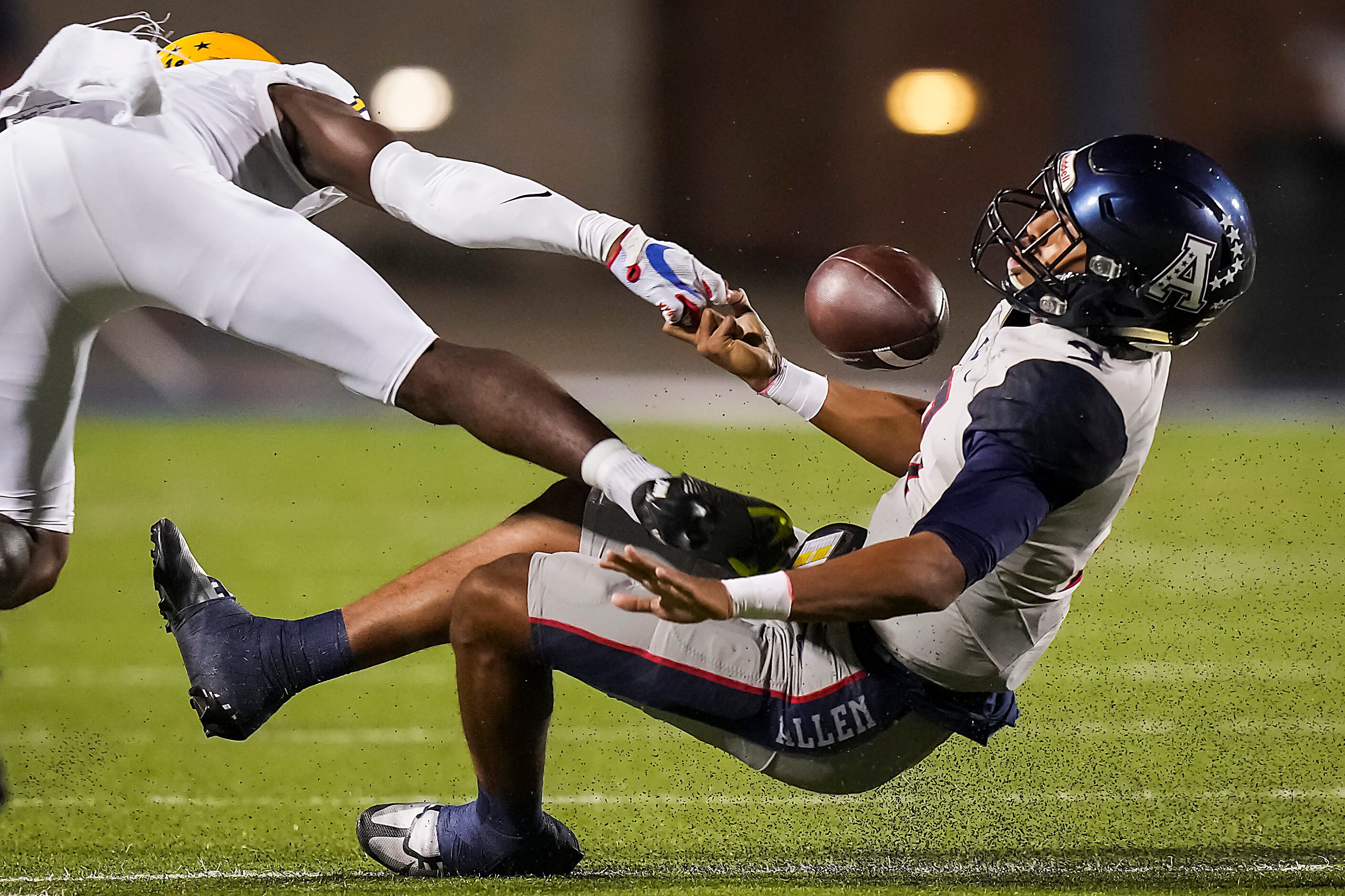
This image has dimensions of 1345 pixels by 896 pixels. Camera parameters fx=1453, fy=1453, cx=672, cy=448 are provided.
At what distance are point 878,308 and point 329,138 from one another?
39.4 inches

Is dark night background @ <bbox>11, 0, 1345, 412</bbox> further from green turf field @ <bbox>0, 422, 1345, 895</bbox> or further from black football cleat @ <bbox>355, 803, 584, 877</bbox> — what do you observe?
black football cleat @ <bbox>355, 803, 584, 877</bbox>

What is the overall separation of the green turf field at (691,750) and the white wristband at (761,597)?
651mm

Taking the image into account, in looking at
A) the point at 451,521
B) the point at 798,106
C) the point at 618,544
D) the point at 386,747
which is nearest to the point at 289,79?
the point at 618,544

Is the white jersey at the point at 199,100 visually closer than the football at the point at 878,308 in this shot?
Yes

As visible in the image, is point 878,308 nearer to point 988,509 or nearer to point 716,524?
point 716,524

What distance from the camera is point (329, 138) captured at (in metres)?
2.52

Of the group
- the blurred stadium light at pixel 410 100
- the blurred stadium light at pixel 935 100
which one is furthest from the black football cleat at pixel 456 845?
the blurred stadium light at pixel 935 100

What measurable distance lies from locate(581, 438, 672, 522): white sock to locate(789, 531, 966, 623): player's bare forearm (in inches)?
12.2

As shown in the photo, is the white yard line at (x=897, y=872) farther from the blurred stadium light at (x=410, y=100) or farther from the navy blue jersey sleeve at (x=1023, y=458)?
the blurred stadium light at (x=410, y=100)

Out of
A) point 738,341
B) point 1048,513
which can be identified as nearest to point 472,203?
point 738,341

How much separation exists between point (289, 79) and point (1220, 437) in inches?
242

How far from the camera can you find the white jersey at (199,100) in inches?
94.5

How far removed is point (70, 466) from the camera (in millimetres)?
2598

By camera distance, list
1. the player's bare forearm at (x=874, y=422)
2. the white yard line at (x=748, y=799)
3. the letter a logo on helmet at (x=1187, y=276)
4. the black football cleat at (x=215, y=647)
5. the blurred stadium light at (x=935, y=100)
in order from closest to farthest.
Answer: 1. the letter a logo on helmet at (x=1187, y=276)
2. the black football cleat at (x=215, y=647)
3. the player's bare forearm at (x=874, y=422)
4. the white yard line at (x=748, y=799)
5. the blurred stadium light at (x=935, y=100)
